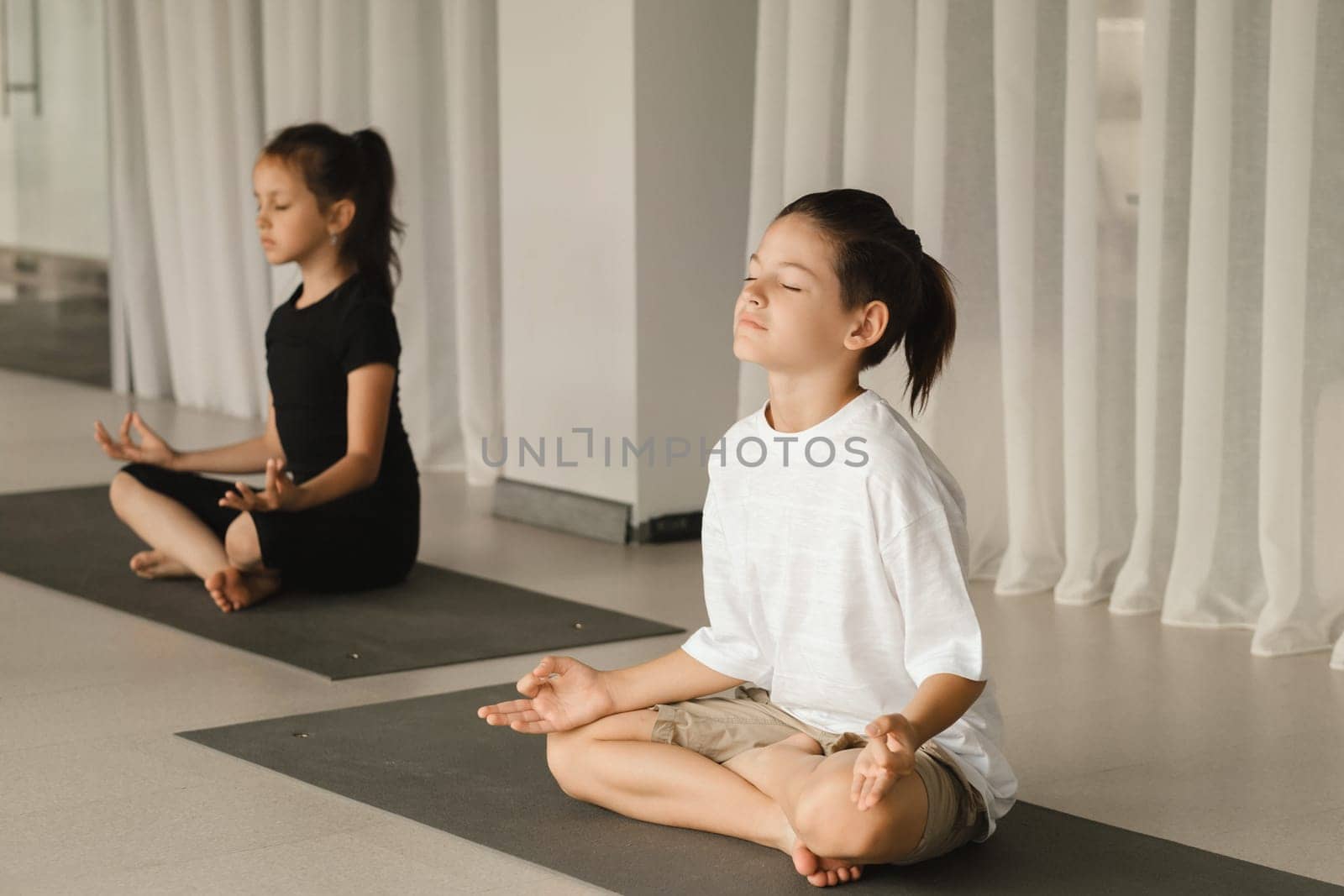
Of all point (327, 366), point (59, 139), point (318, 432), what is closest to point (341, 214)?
point (327, 366)

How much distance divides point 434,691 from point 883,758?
1060 mm

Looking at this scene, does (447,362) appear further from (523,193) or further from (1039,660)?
(1039,660)

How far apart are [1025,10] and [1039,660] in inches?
42.6

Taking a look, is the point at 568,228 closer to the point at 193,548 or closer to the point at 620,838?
the point at 193,548

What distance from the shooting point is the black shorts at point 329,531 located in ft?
9.60

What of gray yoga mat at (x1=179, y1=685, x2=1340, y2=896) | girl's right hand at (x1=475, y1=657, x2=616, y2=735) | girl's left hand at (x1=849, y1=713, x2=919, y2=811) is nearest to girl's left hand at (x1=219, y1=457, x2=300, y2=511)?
gray yoga mat at (x1=179, y1=685, x2=1340, y2=896)

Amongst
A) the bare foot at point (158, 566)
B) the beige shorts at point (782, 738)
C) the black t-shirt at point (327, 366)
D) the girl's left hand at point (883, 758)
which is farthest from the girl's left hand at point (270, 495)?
the girl's left hand at point (883, 758)

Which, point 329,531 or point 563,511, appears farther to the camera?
point 563,511

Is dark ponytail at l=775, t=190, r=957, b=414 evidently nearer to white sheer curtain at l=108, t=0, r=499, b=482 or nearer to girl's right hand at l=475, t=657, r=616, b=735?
girl's right hand at l=475, t=657, r=616, b=735

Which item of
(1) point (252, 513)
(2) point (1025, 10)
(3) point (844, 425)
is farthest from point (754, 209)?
(3) point (844, 425)

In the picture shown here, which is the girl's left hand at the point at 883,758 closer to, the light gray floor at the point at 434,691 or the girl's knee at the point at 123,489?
the light gray floor at the point at 434,691

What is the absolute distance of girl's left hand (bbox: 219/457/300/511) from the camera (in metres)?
2.62

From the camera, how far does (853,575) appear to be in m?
1.77

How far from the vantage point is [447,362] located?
15.1 ft
